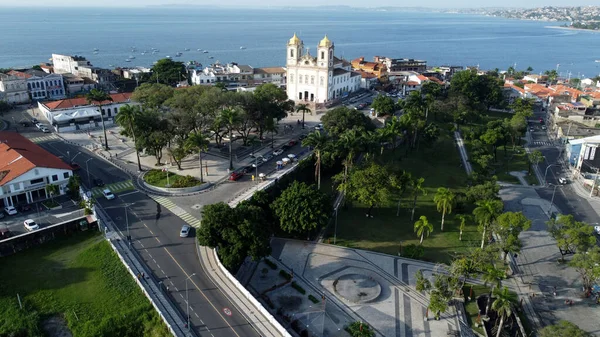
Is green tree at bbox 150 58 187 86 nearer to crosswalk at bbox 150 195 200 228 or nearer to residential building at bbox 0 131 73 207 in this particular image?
residential building at bbox 0 131 73 207

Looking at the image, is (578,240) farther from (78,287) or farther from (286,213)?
(78,287)

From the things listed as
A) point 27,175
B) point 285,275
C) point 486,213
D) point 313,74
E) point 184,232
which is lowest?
point 285,275

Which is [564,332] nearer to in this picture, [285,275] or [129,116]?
[285,275]

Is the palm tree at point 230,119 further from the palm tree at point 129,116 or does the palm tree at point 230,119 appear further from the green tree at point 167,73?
the green tree at point 167,73

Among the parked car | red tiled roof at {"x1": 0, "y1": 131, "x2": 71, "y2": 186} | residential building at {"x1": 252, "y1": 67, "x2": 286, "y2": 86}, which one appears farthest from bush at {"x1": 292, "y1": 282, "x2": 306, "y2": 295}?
residential building at {"x1": 252, "y1": 67, "x2": 286, "y2": 86}

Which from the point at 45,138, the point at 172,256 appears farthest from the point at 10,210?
the point at 45,138

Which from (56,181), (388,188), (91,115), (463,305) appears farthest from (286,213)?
(91,115)
